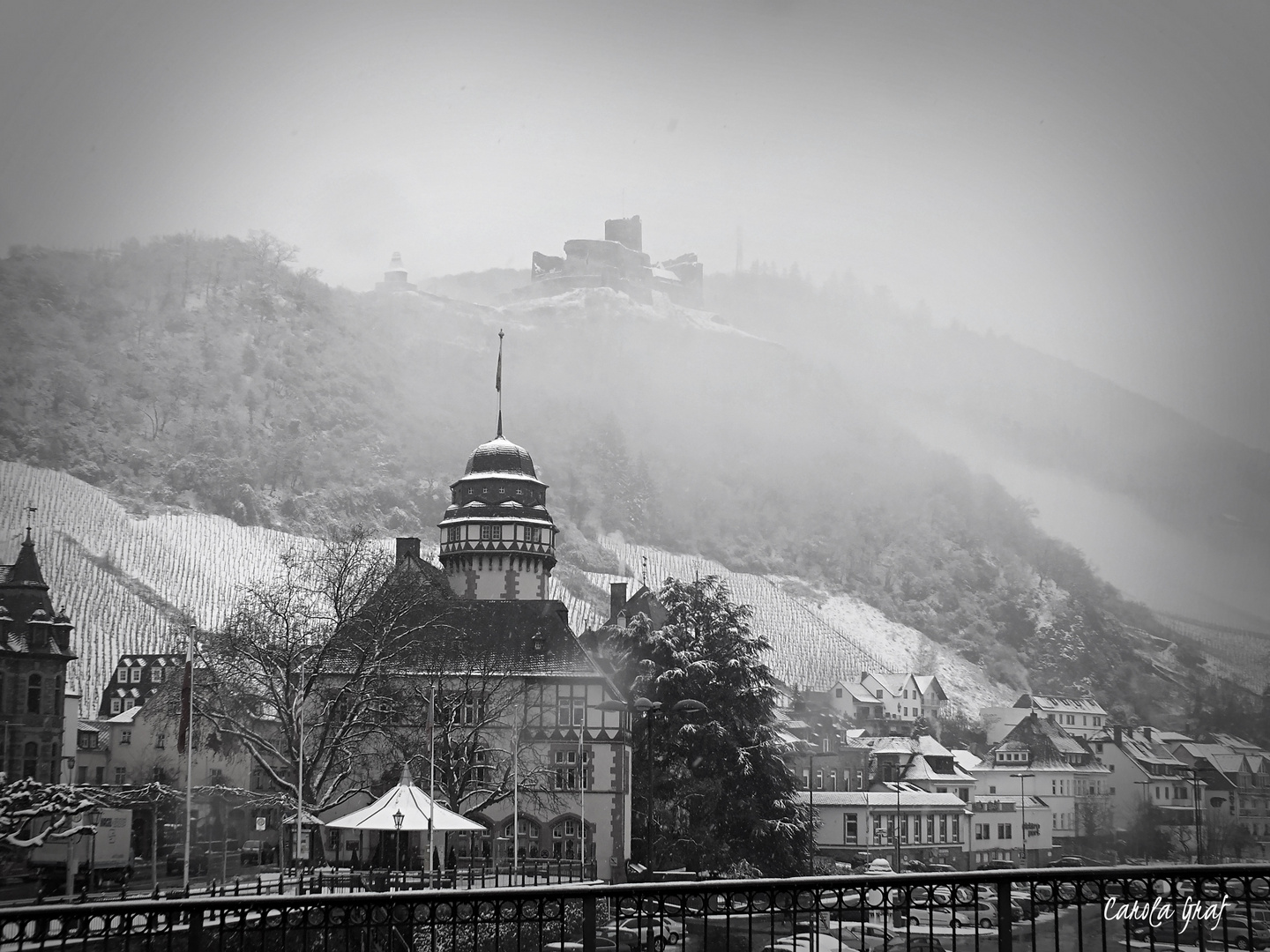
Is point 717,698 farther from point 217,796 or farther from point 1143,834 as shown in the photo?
point 1143,834

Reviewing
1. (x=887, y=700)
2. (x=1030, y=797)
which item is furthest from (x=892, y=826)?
(x=887, y=700)

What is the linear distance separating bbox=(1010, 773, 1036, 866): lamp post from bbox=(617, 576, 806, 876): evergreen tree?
24.6 m

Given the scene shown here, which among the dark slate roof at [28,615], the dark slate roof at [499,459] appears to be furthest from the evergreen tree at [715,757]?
the dark slate roof at [28,615]

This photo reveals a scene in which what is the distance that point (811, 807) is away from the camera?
2260 inches

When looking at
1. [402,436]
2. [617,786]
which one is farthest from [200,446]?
[617,786]

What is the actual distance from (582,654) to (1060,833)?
34.9 m

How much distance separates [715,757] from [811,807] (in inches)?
334

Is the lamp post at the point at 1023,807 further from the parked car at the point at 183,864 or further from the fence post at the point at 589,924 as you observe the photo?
the fence post at the point at 589,924

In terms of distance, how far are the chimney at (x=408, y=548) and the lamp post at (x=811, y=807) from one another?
74.4ft

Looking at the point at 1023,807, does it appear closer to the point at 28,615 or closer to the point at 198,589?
the point at 28,615

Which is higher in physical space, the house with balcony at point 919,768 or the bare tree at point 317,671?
the bare tree at point 317,671

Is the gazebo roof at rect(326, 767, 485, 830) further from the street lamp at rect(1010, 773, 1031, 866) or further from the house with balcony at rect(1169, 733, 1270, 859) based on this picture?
the house with balcony at rect(1169, 733, 1270, 859)

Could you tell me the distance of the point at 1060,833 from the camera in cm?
7425

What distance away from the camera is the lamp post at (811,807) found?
5178 cm
